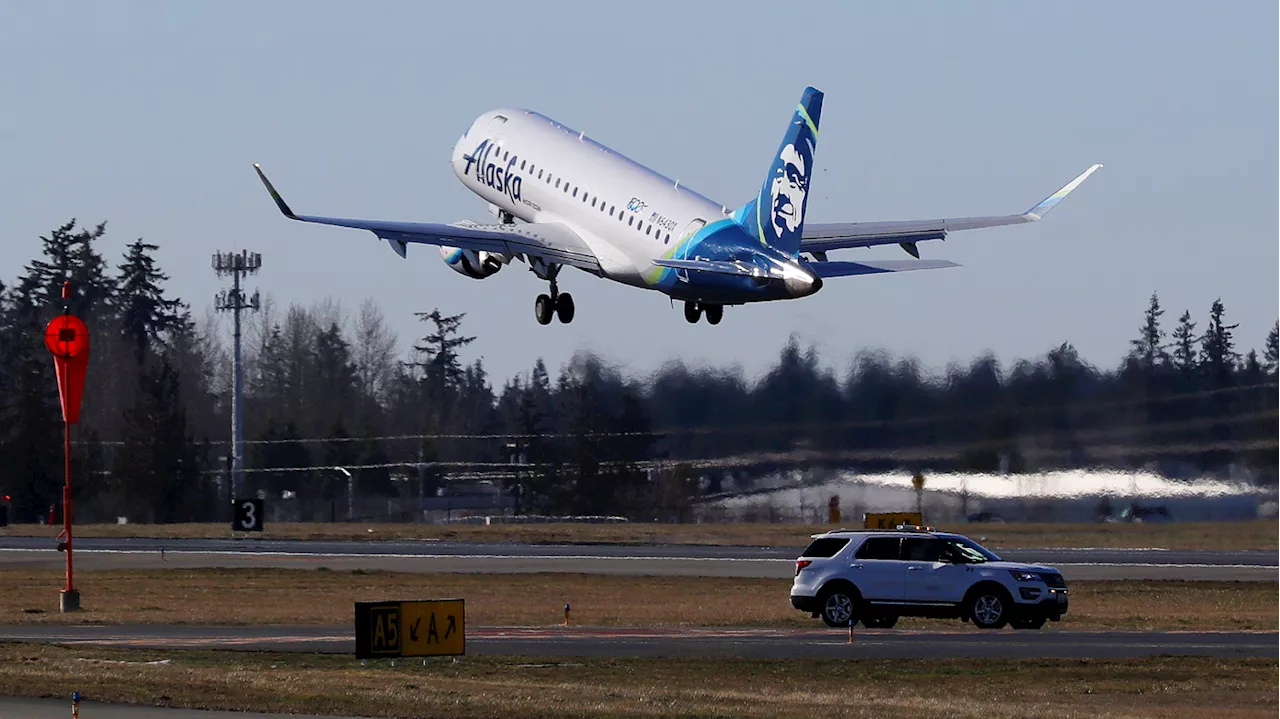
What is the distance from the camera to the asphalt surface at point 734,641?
38.7 m

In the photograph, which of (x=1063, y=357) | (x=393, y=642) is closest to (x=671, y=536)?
(x=1063, y=357)

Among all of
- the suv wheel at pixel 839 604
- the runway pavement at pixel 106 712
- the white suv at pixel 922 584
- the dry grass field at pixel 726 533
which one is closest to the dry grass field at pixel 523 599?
the suv wheel at pixel 839 604

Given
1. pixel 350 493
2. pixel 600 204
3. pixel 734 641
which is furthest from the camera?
pixel 350 493

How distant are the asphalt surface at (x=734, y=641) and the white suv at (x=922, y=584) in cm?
53

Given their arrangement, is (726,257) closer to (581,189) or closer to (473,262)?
(581,189)

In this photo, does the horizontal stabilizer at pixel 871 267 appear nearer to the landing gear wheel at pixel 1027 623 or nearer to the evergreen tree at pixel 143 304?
the landing gear wheel at pixel 1027 623

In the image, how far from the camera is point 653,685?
32.9 meters

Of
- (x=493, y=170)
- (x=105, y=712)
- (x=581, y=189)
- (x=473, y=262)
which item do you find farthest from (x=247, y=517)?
(x=105, y=712)

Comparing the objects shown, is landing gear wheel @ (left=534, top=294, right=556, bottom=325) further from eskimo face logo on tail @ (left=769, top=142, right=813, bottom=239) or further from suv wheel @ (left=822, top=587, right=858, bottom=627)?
suv wheel @ (left=822, top=587, right=858, bottom=627)

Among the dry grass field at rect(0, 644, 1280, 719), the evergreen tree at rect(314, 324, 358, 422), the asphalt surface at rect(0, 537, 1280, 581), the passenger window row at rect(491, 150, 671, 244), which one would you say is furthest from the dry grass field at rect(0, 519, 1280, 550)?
the dry grass field at rect(0, 644, 1280, 719)

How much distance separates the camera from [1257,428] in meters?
73.2

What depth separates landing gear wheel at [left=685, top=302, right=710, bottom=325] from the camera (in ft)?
220

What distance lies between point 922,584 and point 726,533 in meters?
46.3

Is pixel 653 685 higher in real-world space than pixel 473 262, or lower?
lower
